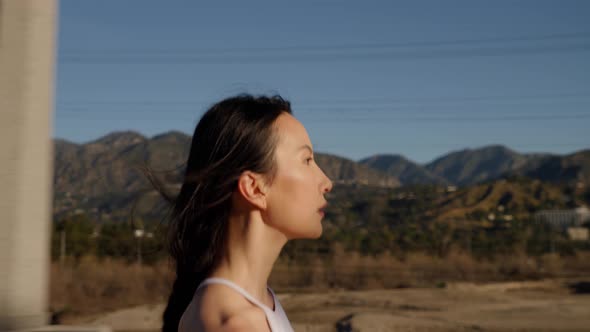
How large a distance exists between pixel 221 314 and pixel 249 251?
0.25 meters

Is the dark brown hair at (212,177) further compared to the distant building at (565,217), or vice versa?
the distant building at (565,217)

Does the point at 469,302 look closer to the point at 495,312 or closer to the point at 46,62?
the point at 495,312

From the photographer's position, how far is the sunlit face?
1.49 m

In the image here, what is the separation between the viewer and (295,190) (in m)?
1.50

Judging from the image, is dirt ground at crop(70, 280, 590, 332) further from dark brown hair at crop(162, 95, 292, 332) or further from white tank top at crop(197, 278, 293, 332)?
white tank top at crop(197, 278, 293, 332)

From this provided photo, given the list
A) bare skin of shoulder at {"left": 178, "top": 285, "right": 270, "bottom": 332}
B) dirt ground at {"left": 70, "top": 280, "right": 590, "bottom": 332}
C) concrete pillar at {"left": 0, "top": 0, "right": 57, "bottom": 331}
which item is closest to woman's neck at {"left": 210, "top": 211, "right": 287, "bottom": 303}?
bare skin of shoulder at {"left": 178, "top": 285, "right": 270, "bottom": 332}

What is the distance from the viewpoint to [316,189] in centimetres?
152

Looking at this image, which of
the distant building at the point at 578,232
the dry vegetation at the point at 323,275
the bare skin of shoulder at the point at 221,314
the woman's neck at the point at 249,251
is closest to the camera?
the bare skin of shoulder at the point at 221,314

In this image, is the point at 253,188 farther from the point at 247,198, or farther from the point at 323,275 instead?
the point at 323,275

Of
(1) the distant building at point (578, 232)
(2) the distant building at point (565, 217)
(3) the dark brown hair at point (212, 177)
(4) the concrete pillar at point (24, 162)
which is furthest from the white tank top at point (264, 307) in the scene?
(2) the distant building at point (565, 217)

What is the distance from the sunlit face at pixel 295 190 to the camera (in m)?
1.49

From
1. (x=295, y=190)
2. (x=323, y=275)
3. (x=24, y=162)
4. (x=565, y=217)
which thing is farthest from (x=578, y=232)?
(x=295, y=190)

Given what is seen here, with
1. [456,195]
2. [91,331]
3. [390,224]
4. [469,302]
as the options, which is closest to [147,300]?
[469,302]

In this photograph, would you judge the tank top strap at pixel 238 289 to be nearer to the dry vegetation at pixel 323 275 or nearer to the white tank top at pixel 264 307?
the white tank top at pixel 264 307
